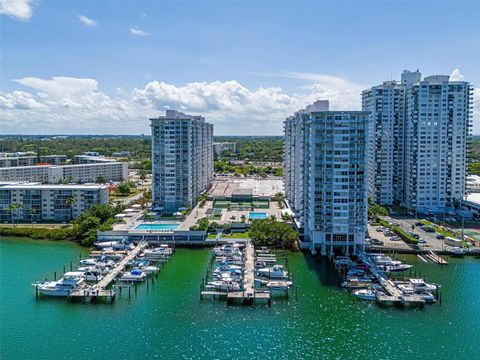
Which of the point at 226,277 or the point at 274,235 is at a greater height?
the point at 274,235

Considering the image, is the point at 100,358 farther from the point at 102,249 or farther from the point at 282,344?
the point at 102,249

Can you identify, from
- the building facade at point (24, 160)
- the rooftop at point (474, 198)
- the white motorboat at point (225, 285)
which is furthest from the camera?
the building facade at point (24, 160)

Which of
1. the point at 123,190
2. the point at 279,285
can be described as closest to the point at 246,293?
the point at 279,285

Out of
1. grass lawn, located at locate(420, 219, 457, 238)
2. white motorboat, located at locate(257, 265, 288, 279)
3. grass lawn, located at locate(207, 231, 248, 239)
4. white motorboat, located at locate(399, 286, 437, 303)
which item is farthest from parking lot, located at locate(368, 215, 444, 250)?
white motorboat, located at locate(257, 265, 288, 279)

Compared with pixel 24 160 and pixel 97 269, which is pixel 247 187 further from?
pixel 24 160

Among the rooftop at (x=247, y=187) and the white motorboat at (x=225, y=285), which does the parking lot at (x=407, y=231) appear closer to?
the white motorboat at (x=225, y=285)

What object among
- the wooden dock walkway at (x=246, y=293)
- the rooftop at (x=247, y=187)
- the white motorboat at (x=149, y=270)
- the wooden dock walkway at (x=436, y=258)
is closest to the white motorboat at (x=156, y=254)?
the white motorboat at (x=149, y=270)

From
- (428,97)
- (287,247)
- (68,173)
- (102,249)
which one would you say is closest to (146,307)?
(102,249)
